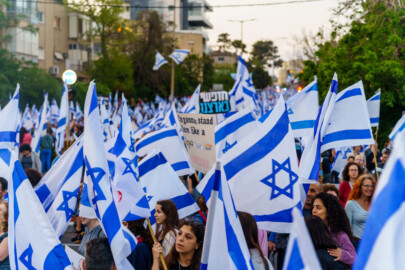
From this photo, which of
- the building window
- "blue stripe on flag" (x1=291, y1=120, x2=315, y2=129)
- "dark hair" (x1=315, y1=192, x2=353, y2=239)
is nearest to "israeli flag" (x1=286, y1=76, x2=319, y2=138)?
"blue stripe on flag" (x1=291, y1=120, x2=315, y2=129)

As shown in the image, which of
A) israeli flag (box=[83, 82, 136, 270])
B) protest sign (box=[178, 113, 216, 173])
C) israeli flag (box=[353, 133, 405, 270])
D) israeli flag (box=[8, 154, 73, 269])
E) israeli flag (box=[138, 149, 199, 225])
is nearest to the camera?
israeli flag (box=[353, 133, 405, 270])

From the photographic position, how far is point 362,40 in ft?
56.2

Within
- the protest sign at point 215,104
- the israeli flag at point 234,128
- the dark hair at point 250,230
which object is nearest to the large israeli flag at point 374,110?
the protest sign at point 215,104

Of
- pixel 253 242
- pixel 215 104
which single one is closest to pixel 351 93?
pixel 215 104

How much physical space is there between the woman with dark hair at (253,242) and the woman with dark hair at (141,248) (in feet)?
3.22

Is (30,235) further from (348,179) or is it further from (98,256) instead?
(348,179)

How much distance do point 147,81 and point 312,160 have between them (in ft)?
161

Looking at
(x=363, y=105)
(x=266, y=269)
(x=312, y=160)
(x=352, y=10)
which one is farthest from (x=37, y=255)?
(x=352, y=10)

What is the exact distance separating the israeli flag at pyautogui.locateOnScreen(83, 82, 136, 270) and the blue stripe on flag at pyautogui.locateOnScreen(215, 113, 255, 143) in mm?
1783

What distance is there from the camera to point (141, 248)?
5477 mm

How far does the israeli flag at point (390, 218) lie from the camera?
7.66 ft

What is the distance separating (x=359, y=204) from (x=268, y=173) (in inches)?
82.5

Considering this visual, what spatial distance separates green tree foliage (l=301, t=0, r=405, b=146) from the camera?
15484 mm

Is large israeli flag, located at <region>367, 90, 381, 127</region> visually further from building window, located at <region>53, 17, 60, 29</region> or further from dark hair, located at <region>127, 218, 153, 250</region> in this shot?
building window, located at <region>53, 17, 60, 29</region>
